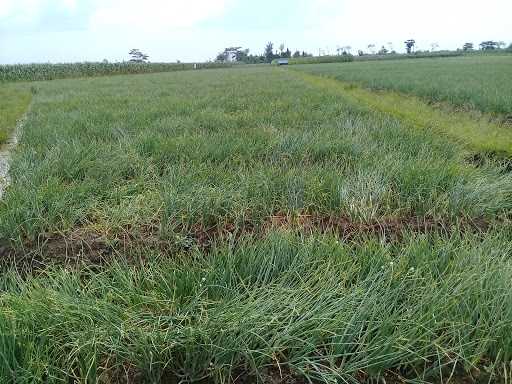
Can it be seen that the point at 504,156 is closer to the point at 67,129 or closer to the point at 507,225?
the point at 507,225

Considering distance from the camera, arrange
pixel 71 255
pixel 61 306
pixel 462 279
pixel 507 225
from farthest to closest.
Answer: pixel 507 225 < pixel 71 255 < pixel 462 279 < pixel 61 306

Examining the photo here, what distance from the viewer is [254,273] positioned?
2002mm

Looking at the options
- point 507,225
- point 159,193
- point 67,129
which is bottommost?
point 507,225

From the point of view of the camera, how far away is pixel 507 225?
108 inches

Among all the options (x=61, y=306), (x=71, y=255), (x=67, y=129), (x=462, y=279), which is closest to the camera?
(x=61, y=306)

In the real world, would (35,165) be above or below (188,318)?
above

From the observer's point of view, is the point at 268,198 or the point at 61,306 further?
the point at 268,198

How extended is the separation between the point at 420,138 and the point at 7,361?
5156 mm

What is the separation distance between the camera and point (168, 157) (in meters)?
4.54

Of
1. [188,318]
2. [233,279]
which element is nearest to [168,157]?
[233,279]

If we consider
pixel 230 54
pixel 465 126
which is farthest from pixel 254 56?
pixel 465 126

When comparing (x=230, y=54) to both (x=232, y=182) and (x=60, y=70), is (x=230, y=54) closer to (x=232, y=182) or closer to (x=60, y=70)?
(x=60, y=70)

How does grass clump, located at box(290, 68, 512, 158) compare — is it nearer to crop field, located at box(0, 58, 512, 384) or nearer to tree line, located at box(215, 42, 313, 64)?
crop field, located at box(0, 58, 512, 384)

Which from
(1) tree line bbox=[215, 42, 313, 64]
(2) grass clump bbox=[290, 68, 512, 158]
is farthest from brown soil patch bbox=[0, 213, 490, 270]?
(1) tree line bbox=[215, 42, 313, 64]
